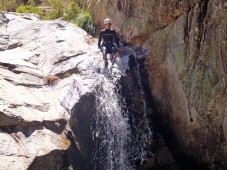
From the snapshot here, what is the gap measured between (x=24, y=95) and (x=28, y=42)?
13.3 feet

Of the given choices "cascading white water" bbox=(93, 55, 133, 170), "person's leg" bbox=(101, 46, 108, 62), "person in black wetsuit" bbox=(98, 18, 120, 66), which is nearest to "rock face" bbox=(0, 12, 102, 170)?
"person's leg" bbox=(101, 46, 108, 62)

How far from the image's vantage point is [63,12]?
15852 mm

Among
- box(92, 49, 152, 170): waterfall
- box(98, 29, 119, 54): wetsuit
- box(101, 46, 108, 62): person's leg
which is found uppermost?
box(98, 29, 119, 54): wetsuit

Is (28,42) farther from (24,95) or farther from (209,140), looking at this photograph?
(209,140)

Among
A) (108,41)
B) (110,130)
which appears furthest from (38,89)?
(108,41)

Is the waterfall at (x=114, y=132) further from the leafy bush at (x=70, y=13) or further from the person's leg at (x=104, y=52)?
the leafy bush at (x=70, y=13)

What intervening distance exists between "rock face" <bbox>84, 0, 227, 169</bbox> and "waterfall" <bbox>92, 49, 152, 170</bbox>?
36.1 inches

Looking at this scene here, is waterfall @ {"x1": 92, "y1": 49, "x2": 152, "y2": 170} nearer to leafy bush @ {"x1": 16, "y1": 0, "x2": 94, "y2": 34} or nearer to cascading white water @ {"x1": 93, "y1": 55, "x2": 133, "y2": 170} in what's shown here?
cascading white water @ {"x1": 93, "y1": 55, "x2": 133, "y2": 170}

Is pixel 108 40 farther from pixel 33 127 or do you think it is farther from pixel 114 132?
pixel 33 127

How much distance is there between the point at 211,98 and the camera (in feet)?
23.6

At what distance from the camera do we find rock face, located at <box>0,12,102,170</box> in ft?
23.1

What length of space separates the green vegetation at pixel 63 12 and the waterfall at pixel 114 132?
5003mm

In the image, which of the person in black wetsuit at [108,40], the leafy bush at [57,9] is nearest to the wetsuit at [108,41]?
the person in black wetsuit at [108,40]

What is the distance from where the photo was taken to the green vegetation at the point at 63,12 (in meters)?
13.8
